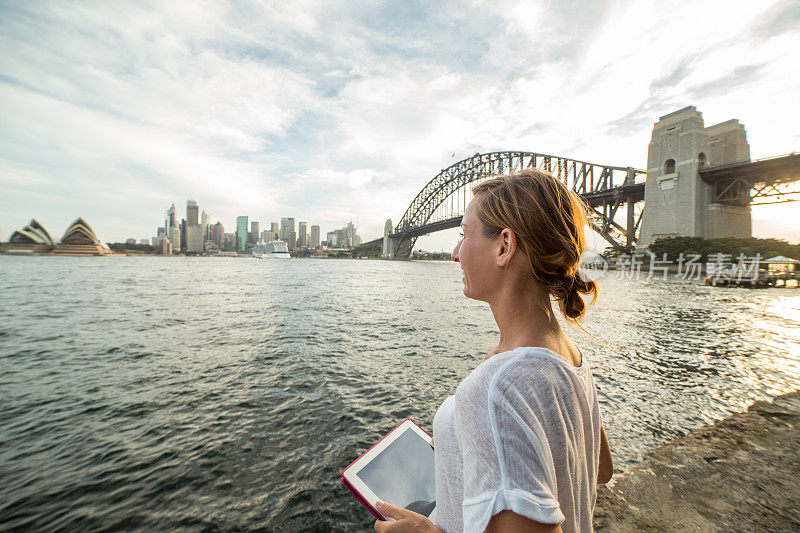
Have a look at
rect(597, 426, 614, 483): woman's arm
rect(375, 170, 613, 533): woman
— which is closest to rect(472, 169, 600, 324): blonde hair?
rect(375, 170, 613, 533): woman

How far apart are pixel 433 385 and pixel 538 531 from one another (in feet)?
16.5

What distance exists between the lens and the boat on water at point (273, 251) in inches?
4368

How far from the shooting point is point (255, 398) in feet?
16.1

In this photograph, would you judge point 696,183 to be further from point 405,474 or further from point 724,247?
point 405,474

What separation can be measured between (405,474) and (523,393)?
149cm

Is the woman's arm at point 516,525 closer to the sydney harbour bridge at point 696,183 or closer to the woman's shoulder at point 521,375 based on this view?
the woman's shoulder at point 521,375

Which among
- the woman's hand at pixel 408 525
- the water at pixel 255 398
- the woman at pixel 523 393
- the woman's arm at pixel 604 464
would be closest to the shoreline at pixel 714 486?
the water at pixel 255 398

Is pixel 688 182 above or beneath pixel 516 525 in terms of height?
above

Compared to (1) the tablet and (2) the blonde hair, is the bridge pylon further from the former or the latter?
(2) the blonde hair

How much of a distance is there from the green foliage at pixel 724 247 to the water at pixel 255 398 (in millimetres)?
31799

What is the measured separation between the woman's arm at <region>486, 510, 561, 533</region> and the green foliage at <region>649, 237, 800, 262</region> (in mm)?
46928

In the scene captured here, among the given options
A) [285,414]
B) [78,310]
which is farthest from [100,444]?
[78,310]

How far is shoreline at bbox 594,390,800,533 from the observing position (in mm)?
2211

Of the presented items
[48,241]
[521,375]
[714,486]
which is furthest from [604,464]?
[48,241]
